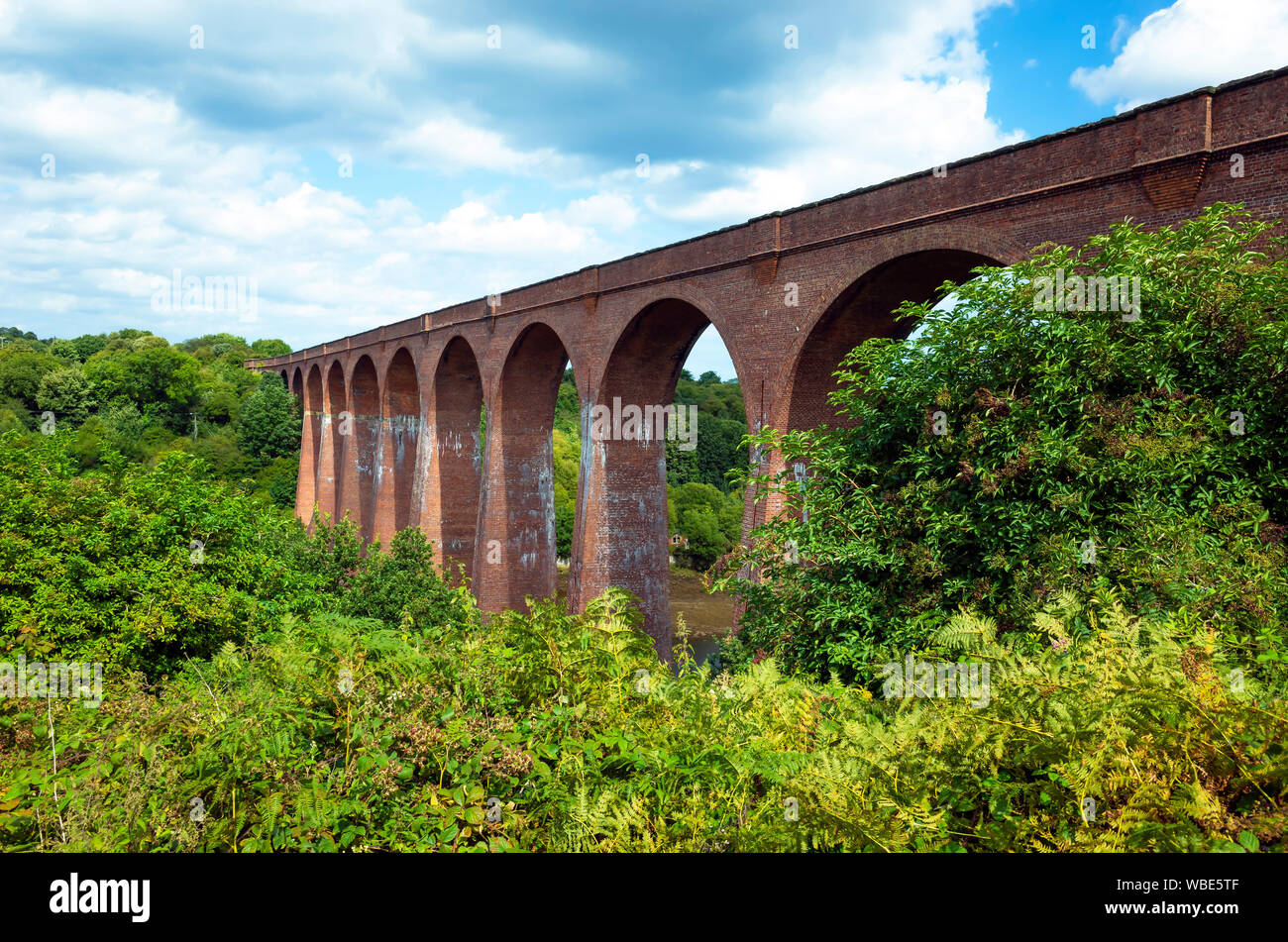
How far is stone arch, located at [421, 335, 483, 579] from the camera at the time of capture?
25.0 meters

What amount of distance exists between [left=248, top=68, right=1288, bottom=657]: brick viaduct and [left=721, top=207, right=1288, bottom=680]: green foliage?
1.45m

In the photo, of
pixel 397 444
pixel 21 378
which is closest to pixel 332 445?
pixel 397 444

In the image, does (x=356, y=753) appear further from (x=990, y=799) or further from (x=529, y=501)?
(x=529, y=501)

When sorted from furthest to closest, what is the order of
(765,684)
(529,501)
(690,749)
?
(529,501)
(765,684)
(690,749)

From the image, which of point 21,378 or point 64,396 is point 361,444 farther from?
point 21,378

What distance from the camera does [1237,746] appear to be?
2.22 m

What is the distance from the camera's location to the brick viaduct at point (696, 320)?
7.88 meters

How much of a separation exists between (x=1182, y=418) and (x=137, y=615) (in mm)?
11535

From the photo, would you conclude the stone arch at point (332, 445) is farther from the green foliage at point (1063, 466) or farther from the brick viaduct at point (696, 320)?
the green foliage at point (1063, 466)

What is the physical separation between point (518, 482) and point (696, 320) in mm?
8476

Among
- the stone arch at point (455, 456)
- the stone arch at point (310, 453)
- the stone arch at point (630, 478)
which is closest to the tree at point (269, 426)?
the stone arch at point (310, 453)

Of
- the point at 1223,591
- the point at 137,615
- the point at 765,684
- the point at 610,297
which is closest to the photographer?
the point at 765,684
